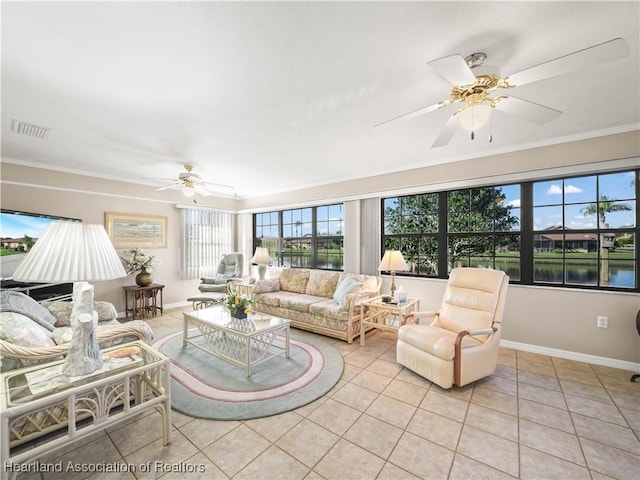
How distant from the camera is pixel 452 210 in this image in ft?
13.1

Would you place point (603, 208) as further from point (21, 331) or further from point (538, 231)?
point (21, 331)

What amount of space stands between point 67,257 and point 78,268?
0.25 ft

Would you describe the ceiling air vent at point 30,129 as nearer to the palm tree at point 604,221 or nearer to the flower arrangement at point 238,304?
the flower arrangement at point 238,304

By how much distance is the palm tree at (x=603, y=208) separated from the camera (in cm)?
299

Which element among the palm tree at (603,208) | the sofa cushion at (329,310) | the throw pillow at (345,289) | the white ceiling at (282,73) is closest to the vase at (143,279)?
the white ceiling at (282,73)

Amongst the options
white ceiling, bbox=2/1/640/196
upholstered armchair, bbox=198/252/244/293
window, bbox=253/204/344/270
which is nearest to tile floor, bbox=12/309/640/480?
white ceiling, bbox=2/1/640/196

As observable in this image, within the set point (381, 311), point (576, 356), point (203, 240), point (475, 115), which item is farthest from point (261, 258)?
point (576, 356)

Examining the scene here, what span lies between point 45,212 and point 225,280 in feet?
9.66

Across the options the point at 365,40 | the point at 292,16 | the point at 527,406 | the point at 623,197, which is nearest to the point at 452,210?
the point at 623,197

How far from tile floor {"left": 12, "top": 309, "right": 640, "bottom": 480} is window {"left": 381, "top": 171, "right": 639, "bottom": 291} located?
127cm

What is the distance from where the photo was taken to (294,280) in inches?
196

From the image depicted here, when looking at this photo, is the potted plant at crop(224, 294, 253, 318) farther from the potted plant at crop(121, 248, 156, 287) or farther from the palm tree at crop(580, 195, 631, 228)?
the palm tree at crop(580, 195, 631, 228)

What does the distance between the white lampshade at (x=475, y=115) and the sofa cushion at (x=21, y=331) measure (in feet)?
11.1

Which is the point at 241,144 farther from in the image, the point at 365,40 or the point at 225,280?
the point at 225,280
